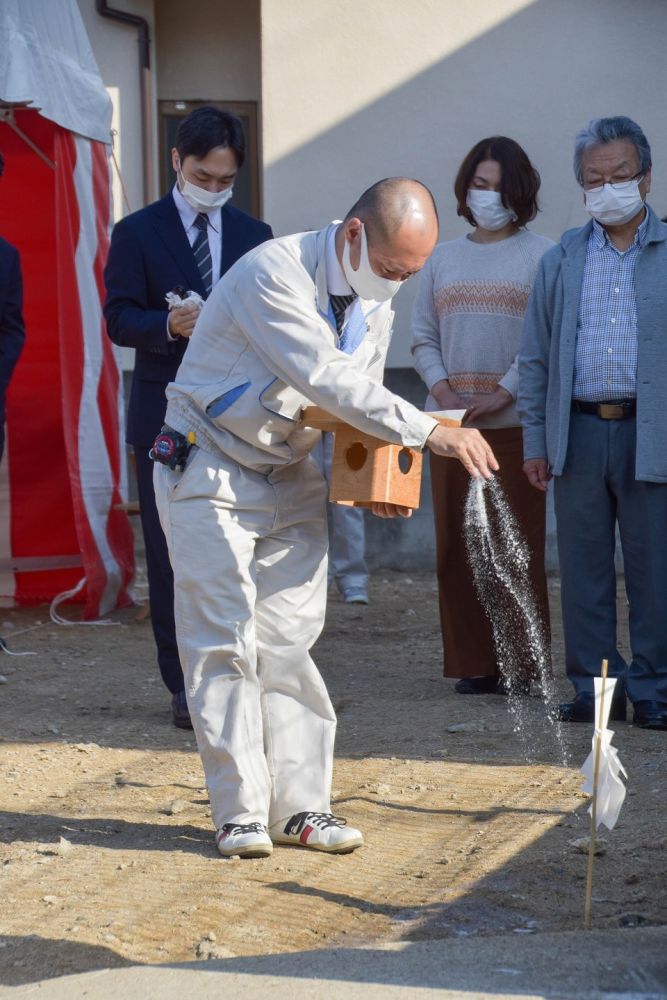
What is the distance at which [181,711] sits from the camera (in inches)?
216

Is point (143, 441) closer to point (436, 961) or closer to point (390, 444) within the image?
point (390, 444)

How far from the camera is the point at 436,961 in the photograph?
9.57 ft

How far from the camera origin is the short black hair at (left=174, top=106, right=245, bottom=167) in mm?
5094

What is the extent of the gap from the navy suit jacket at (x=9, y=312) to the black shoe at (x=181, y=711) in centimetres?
197

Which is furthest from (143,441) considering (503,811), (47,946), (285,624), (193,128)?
(47,946)

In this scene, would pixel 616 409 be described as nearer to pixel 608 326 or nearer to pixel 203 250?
pixel 608 326

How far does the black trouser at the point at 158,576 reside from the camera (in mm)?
5305

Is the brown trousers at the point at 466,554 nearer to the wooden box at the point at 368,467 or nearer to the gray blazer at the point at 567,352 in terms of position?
the gray blazer at the point at 567,352

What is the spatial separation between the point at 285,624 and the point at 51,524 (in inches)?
173

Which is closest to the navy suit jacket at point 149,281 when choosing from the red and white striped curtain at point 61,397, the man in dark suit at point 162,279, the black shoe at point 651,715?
the man in dark suit at point 162,279

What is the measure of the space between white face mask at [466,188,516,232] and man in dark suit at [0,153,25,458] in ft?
7.35

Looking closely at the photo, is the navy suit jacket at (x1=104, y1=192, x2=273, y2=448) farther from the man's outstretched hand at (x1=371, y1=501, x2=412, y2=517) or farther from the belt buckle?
the man's outstretched hand at (x1=371, y1=501, x2=412, y2=517)

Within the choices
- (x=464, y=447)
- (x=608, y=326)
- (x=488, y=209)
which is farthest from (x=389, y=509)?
(x=488, y=209)

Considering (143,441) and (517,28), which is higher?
(517,28)
